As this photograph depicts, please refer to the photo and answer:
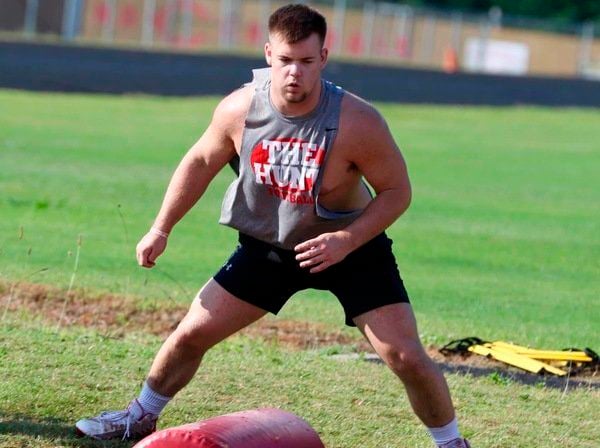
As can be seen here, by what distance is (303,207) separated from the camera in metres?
5.55

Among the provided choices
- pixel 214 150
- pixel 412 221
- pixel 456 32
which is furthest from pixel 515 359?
pixel 456 32

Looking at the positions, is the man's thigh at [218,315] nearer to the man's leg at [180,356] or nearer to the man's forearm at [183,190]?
the man's leg at [180,356]

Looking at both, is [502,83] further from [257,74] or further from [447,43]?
[257,74]

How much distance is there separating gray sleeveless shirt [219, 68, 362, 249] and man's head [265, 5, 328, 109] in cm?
12

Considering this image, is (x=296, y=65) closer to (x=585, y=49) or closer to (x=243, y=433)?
(x=243, y=433)

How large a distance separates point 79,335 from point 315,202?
3.16m

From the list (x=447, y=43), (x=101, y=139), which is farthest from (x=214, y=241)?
(x=447, y=43)

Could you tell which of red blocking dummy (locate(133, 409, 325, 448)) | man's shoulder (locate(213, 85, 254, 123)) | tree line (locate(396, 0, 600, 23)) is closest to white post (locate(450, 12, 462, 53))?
tree line (locate(396, 0, 600, 23))

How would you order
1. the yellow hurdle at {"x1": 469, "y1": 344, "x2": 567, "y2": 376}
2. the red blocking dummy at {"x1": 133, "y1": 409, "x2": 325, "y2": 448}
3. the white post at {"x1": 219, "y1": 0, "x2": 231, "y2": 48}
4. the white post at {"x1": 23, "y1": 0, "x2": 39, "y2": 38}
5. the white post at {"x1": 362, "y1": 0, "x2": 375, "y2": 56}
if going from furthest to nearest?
the white post at {"x1": 362, "y1": 0, "x2": 375, "y2": 56} → the white post at {"x1": 219, "y1": 0, "x2": 231, "y2": 48} → the white post at {"x1": 23, "y1": 0, "x2": 39, "y2": 38} → the yellow hurdle at {"x1": 469, "y1": 344, "x2": 567, "y2": 376} → the red blocking dummy at {"x1": 133, "y1": 409, "x2": 325, "y2": 448}

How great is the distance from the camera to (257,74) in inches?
225

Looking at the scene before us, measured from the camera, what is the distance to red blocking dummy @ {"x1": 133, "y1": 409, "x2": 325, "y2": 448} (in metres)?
4.95

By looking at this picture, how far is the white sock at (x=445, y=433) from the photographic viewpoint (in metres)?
5.77

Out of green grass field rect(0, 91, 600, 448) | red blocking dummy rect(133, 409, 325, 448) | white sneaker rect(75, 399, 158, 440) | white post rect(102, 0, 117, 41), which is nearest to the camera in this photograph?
red blocking dummy rect(133, 409, 325, 448)

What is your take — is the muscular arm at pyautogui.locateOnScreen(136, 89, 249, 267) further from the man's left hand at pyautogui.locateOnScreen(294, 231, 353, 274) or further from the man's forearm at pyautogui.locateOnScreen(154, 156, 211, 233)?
the man's left hand at pyautogui.locateOnScreen(294, 231, 353, 274)
